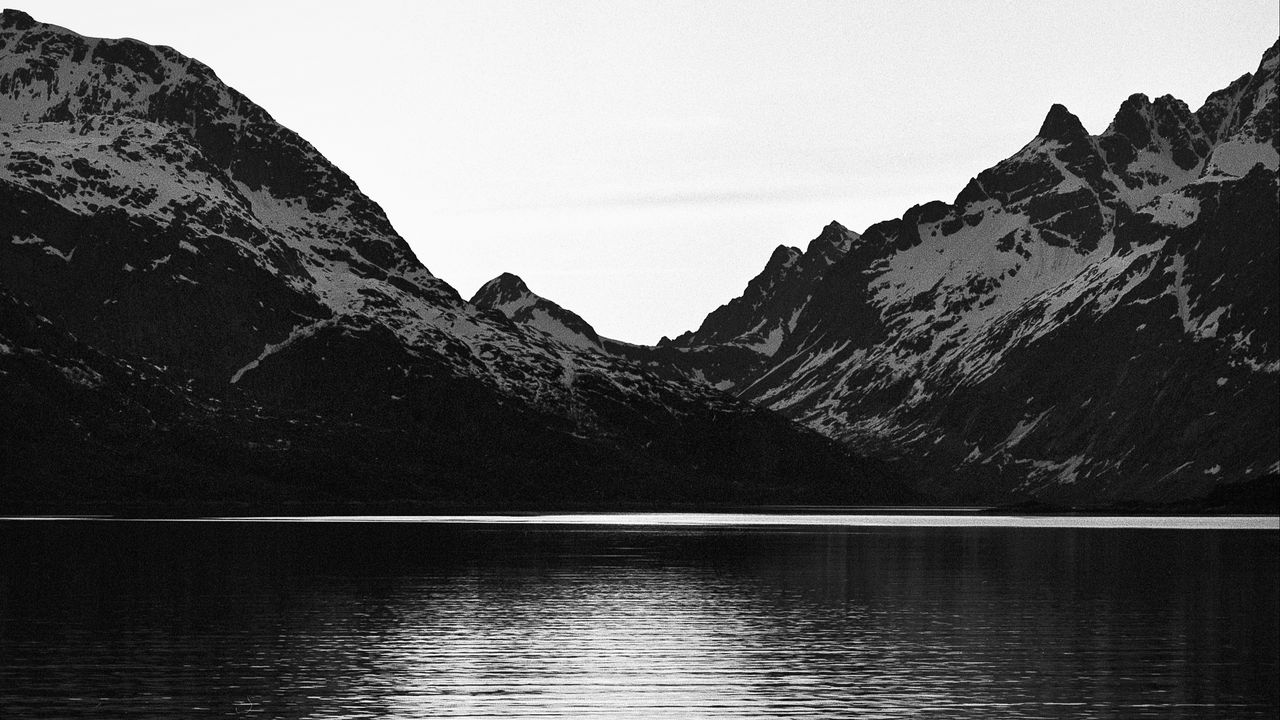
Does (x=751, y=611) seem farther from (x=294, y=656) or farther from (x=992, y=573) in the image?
(x=992, y=573)

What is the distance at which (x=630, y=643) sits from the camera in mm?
98062

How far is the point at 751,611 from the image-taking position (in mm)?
121875

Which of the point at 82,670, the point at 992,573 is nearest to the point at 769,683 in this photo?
the point at 82,670

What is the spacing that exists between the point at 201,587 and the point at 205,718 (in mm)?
73049

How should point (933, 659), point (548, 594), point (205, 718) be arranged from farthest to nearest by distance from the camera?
point (548, 594)
point (933, 659)
point (205, 718)

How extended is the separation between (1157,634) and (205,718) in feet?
189

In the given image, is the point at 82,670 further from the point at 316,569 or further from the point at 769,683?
the point at 316,569

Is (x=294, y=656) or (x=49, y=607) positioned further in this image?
(x=49, y=607)

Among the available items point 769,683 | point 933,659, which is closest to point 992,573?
point 933,659

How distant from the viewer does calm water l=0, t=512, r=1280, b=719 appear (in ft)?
243

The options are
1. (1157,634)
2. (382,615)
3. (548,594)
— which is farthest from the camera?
(548,594)

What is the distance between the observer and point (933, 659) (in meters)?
90.0

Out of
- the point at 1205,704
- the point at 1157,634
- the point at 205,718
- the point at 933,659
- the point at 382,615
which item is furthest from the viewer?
the point at 382,615

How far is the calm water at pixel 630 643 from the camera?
73.9 meters
